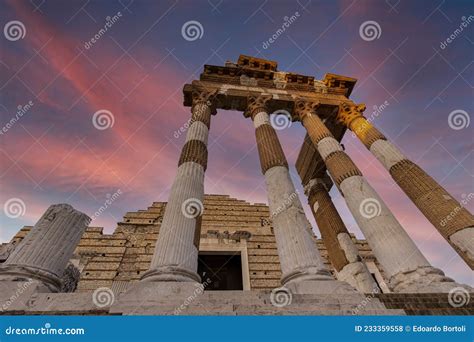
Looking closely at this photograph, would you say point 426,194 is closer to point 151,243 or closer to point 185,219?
point 185,219

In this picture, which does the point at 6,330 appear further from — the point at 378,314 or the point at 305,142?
the point at 305,142

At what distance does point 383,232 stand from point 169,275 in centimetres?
648

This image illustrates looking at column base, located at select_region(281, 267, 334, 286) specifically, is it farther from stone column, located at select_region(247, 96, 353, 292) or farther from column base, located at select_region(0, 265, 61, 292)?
column base, located at select_region(0, 265, 61, 292)

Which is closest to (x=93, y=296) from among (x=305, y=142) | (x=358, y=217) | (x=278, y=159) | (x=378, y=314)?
(x=378, y=314)

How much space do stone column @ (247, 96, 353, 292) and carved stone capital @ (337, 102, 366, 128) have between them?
15.0 feet

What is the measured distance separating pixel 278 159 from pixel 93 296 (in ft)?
23.5

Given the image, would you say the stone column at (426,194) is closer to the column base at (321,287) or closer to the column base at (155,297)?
the column base at (321,287)

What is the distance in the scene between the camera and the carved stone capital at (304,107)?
12.9 m

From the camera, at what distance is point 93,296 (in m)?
4.91

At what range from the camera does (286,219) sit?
25.1 ft

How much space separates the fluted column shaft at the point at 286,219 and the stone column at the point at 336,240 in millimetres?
5021

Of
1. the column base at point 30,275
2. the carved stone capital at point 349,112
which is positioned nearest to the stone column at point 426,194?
the carved stone capital at point 349,112

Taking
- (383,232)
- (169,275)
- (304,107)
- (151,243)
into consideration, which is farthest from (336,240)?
(151,243)

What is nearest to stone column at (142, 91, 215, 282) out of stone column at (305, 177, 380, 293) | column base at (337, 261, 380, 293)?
column base at (337, 261, 380, 293)
